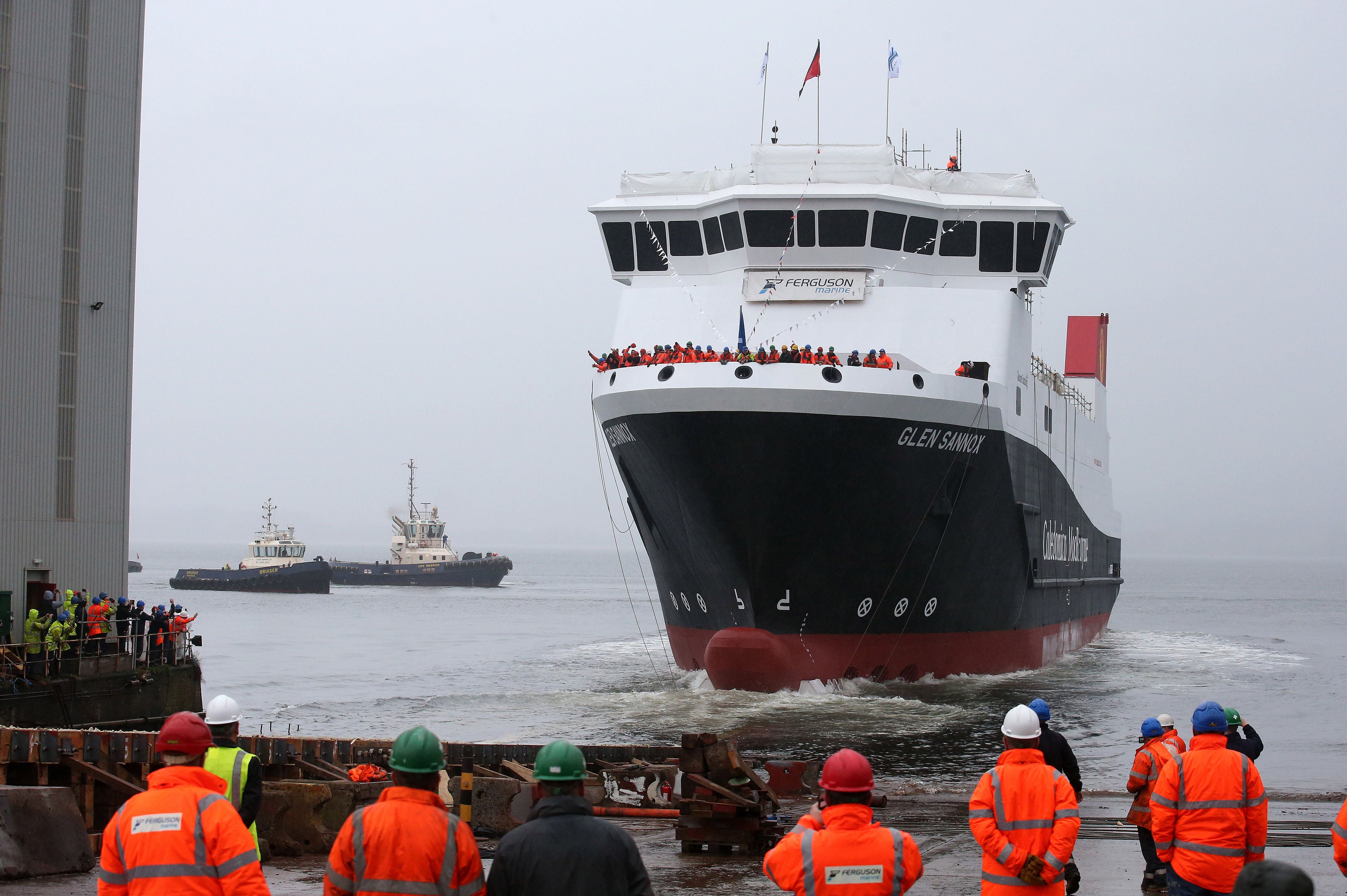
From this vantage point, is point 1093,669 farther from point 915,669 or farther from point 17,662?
point 17,662

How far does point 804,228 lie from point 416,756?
17360mm

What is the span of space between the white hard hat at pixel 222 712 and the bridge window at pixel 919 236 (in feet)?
54.7

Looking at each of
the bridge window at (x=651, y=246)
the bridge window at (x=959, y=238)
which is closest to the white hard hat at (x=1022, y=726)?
the bridge window at (x=959, y=238)

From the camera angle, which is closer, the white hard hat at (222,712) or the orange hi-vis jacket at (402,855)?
the orange hi-vis jacket at (402,855)

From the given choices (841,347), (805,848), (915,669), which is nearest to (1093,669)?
(915,669)

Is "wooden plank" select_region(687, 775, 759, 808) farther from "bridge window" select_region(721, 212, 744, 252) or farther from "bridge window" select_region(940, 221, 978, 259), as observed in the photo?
"bridge window" select_region(940, 221, 978, 259)

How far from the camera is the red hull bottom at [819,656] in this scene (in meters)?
18.7

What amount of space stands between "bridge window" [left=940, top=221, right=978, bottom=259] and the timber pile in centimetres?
1353

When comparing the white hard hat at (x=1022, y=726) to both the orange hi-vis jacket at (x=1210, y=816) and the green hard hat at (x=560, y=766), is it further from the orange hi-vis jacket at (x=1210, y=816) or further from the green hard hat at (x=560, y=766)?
the green hard hat at (x=560, y=766)

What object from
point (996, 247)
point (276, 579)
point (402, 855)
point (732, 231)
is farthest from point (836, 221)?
point (276, 579)

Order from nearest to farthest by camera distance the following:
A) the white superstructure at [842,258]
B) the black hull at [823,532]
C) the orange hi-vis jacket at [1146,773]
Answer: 1. the orange hi-vis jacket at [1146,773]
2. the black hull at [823,532]
3. the white superstructure at [842,258]

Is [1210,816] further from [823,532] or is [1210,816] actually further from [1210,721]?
[823,532]

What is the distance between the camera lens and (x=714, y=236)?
70.6ft

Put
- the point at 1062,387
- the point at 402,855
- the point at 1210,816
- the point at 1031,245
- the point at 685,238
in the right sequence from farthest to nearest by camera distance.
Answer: the point at 1062,387 < the point at 685,238 < the point at 1031,245 < the point at 1210,816 < the point at 402,855
